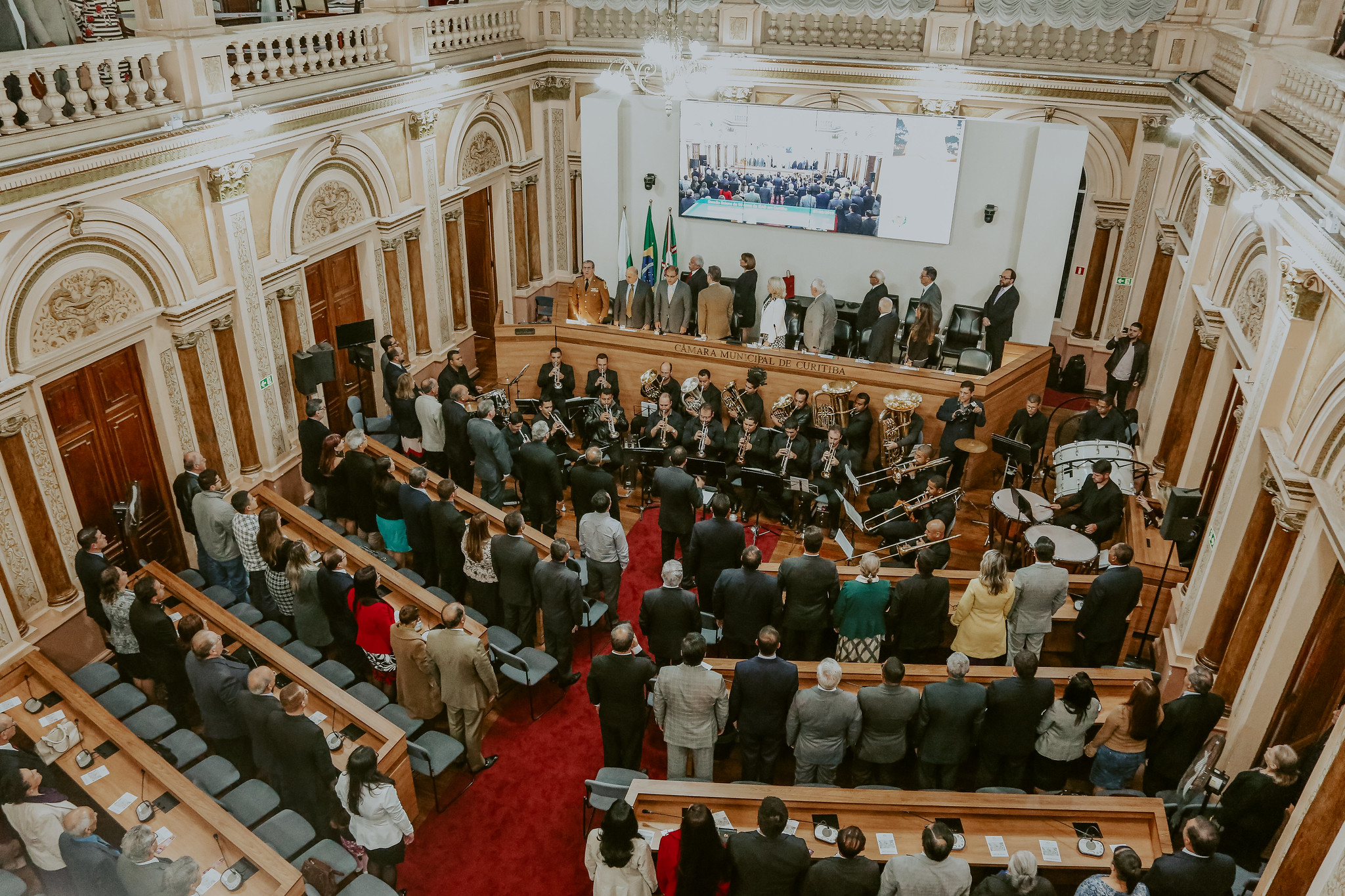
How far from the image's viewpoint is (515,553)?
7.86 meters

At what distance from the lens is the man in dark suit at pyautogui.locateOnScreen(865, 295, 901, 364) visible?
11617 mm

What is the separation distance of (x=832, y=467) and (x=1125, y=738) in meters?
4.25

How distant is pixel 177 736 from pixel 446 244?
24.9 ft

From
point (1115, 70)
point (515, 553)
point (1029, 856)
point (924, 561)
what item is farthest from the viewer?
point (1115, 70)

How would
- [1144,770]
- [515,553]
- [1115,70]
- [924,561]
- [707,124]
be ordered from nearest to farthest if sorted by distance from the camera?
[1144,770] → [924,561] → [515,553] → [1115,70] → [707,124]

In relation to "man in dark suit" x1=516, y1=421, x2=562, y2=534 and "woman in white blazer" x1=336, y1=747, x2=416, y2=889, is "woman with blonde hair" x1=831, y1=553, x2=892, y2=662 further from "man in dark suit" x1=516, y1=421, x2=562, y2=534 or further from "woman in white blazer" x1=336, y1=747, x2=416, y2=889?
"woman in white blazer" x1=336, y1=747, x2=416, y2=889

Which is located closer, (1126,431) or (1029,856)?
(1029,856)

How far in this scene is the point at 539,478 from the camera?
30.9ft

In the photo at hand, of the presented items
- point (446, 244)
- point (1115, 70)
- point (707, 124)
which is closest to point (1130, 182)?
point (1115, 70)

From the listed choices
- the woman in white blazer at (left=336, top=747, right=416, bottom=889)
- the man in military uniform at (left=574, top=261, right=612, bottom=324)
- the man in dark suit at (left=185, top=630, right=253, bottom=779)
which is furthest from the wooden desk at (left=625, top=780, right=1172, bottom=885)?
the man in military uniform at (left=574, top=261, right=612, bottom=324)

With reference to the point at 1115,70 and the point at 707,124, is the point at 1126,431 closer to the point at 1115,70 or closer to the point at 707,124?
the point at 1115,70

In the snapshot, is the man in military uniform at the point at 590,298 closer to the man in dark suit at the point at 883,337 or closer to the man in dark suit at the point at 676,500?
the man in dark suit at the point at 883,337

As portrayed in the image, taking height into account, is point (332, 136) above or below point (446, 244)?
above

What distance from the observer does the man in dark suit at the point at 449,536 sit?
8.35 meters
